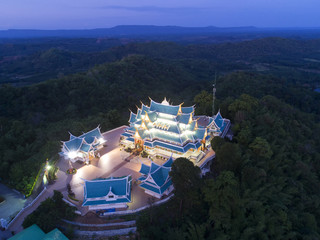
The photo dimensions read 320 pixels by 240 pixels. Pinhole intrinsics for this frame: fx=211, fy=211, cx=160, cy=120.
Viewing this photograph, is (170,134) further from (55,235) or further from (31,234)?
(31,234)

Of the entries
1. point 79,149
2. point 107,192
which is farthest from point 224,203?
point 79,149

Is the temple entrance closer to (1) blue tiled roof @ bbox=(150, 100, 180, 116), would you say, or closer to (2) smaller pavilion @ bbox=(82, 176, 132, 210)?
(1) blue tiled roof @ bbox=(150, 100, 180, 116)

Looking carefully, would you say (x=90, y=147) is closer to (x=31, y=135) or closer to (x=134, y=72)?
(x=31, y=135)

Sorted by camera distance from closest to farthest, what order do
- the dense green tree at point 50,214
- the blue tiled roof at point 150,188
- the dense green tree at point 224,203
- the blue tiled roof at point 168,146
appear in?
the dense green tree at point 224,203 < the dense green tree at point 50,214 < the blue tiled roof at point 150,188 < the blue tiled roof at point 168,146

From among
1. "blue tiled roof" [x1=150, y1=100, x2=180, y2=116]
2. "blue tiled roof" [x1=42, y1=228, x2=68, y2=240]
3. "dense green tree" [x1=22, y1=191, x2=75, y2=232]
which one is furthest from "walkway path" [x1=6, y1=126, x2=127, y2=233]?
"blue tiled roof" [x1=150, y1=100, x2=180, y2=116]

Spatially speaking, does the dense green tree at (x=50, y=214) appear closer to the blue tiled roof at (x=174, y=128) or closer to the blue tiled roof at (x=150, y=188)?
the blue tiled roof at (x=150, y=188)

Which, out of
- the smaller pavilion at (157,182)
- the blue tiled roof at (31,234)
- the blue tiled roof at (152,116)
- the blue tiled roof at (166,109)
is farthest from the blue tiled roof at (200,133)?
the blue tiled roof at (31,234)

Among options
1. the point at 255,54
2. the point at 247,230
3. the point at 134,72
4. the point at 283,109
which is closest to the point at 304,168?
Answer: the point at 247,230
